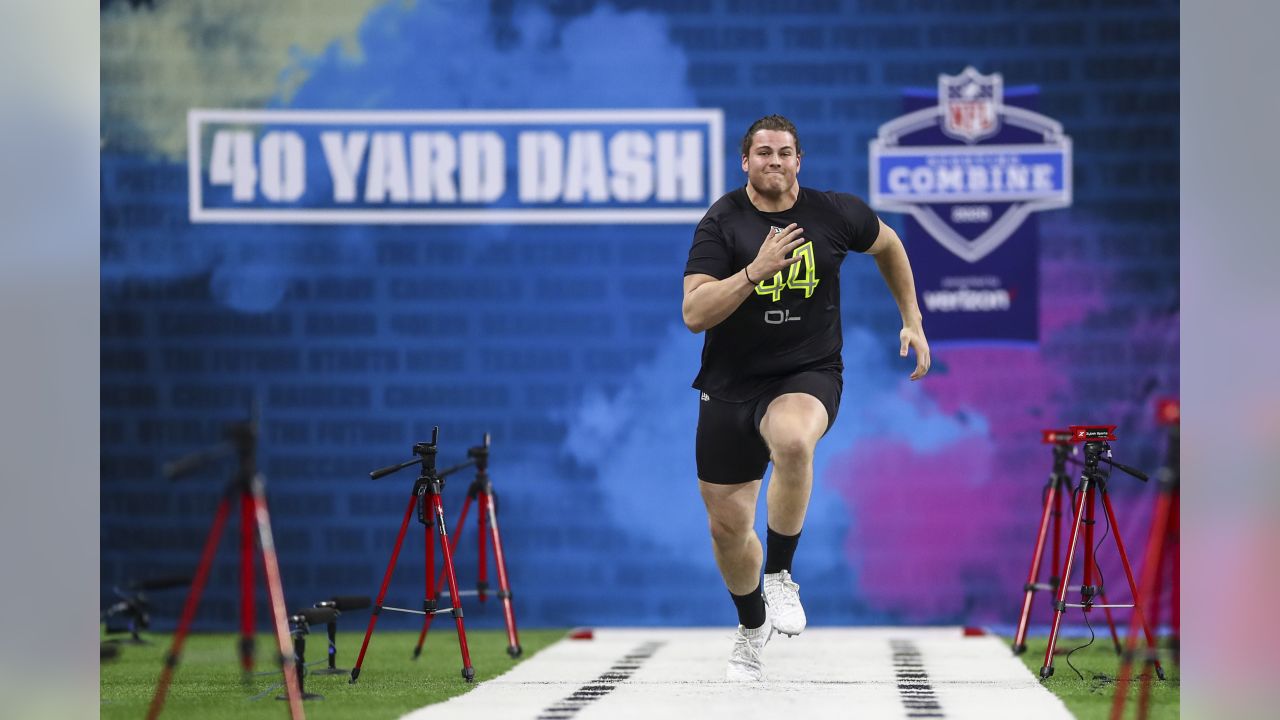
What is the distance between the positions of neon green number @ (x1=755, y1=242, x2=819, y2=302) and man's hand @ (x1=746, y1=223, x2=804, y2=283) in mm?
343

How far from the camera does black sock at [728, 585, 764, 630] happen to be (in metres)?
4.73

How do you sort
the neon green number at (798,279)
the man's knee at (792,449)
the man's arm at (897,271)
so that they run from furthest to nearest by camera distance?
the man's arm at (897,271) → the neon green number at (798,279) → the man's knee at (792,449)

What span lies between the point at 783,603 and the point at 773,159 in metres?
1.35

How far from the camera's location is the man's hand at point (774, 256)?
4184mm

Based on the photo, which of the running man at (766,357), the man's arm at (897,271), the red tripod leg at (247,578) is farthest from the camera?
the man's arm at (897,271)

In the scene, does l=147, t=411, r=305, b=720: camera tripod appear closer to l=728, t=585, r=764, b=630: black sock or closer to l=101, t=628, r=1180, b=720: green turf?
l=101, t=628, r=1180, b=720: green turf

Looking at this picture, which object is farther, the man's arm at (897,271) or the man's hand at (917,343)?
the man's arm at (897,271)

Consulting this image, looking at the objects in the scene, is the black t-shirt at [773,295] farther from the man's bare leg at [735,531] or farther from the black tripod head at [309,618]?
the black tripod head at [309,618]

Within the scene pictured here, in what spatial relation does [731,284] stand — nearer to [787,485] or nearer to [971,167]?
[787,485]

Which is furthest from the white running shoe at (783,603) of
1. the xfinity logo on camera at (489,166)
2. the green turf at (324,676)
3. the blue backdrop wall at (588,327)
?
the xfinity logo on camera at (489,166)

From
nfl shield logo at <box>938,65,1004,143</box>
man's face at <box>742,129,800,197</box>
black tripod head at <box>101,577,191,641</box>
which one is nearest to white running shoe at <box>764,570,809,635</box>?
man's face at <box>742,129,800,197</box>

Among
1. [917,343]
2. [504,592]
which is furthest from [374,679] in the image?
[917,343]

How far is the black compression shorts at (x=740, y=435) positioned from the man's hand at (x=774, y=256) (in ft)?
1.67
